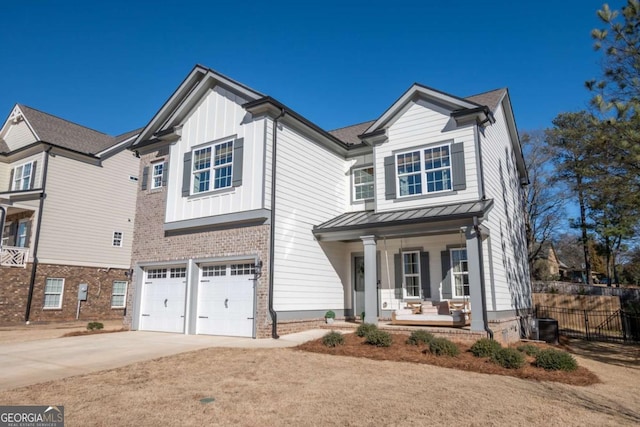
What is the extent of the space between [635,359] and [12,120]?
31.1m

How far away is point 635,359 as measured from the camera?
41.2ft

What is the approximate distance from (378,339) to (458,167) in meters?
6.52

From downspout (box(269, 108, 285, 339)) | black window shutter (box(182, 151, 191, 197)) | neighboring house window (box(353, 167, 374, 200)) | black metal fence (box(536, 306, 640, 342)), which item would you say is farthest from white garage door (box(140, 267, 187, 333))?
black metal fence (box(536, 306, 640, 342))

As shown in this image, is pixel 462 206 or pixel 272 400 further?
pixel 462 206

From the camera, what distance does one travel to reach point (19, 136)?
23906 millimetres

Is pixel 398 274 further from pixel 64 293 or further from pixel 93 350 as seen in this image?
pixel 64 293

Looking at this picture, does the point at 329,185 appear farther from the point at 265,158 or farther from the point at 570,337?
the point at 570,337

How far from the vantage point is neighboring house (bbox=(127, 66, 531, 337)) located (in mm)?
13328

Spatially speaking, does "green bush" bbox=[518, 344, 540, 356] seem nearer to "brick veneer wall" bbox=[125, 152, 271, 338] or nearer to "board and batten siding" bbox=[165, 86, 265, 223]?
"brick veneer wall" bbox=[125, 152, 271, 338]

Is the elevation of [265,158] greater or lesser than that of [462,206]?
greater

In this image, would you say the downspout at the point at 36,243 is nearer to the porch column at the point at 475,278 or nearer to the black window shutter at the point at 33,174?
the black window shutter at the point at 33,174

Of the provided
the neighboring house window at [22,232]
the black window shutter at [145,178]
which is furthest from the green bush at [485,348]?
the neighboring house window at [22,232]

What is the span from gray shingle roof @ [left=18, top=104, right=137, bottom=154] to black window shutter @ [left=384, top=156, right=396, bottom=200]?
17046 millimetres

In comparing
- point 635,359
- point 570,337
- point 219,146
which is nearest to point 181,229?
point 219,146
